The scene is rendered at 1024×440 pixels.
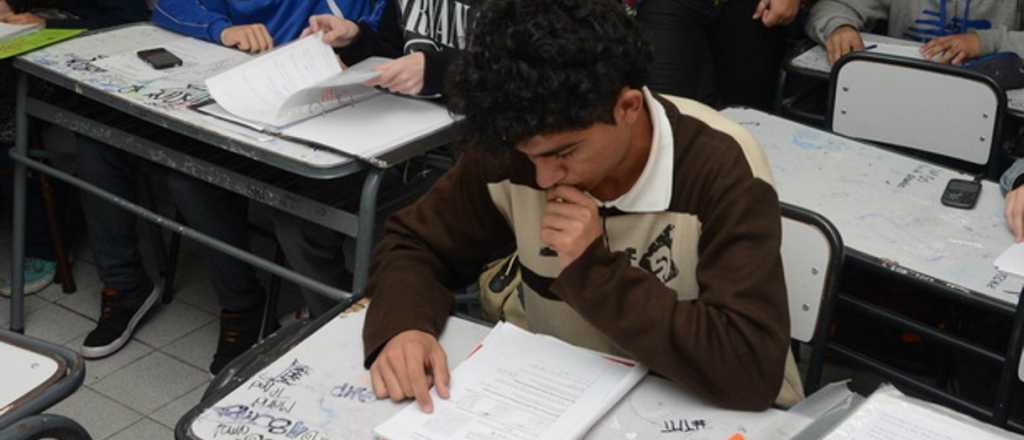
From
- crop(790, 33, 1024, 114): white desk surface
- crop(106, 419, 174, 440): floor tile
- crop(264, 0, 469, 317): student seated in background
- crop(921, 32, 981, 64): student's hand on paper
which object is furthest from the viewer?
crop(790, 33, 1024, 114): white desk surface

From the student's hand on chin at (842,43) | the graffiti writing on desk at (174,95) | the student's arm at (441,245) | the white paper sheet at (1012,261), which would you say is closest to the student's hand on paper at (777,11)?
the student's hand on chin at (842,43)

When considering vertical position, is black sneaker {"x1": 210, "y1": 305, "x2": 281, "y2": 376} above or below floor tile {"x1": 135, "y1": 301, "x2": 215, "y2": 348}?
above

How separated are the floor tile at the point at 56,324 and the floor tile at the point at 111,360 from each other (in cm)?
4

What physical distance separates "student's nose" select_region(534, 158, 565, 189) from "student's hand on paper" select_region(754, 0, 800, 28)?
6.02 feet

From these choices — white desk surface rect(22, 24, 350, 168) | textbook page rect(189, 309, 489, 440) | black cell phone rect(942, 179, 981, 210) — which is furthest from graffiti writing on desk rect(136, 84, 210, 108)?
black cell phone rect(942, 179, 981, 210)

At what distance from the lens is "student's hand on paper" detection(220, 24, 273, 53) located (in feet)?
9.14

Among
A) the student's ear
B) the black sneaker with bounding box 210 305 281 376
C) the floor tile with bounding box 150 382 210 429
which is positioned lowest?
the floor tile with bounding box 150 382 210 429

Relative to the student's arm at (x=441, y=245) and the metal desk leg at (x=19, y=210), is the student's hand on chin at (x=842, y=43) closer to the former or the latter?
the student's arm at (x=441, y=245)

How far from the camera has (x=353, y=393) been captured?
1.50m

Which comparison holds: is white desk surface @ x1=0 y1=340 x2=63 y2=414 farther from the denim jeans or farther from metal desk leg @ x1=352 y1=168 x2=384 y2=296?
the denim jeans

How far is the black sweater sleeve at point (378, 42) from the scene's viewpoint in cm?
273

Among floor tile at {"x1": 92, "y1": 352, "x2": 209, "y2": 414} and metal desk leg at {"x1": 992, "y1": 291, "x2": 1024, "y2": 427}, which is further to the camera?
floor tile at {"x1": 92, "y1": 352, "x2": 209, "y2": 414}

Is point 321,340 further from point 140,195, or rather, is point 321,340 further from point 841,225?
point 140,195

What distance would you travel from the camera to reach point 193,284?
328 centimetres
